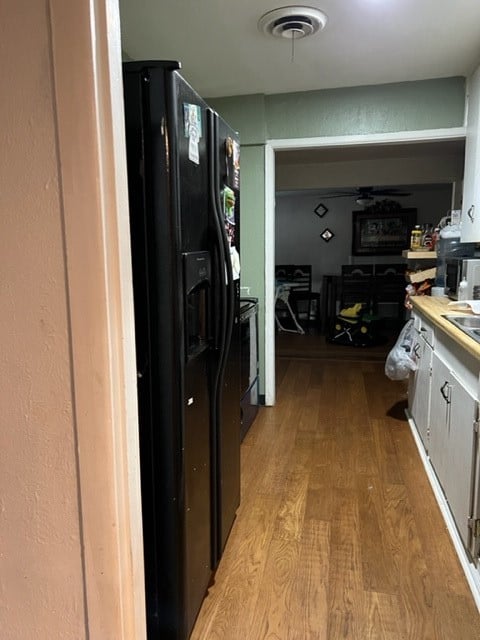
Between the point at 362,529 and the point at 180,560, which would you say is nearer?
the point at 180,560

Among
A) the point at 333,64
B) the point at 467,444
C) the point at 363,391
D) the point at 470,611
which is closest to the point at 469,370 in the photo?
the point at 467,444

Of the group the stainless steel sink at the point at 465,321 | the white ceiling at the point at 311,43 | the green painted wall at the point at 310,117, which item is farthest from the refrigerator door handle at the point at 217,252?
the green painted wall at the point at 310,117

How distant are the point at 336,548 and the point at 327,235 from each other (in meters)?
6.35

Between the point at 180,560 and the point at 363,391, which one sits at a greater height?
the point at 180,560

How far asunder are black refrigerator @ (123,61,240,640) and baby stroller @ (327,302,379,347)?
471cm

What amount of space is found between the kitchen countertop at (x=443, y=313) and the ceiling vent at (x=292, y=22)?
5.15ft

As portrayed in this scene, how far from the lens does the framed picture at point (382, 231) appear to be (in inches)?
283

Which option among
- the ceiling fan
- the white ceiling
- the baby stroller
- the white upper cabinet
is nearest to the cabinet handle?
the white upper cabinet

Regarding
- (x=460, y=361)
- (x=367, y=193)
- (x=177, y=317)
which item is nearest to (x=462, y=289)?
(x=460, y=361)

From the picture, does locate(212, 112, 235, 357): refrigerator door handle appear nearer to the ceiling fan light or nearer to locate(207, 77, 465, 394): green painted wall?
locate(207, 77, 465, 394): green painted wall

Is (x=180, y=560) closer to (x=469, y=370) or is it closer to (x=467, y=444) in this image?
(x=467, y=444)

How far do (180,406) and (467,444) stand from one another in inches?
46.1

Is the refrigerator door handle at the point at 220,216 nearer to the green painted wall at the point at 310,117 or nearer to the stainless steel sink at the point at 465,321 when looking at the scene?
the stainless steel sink at the point at 465,321

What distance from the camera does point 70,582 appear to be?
86 centimetres
